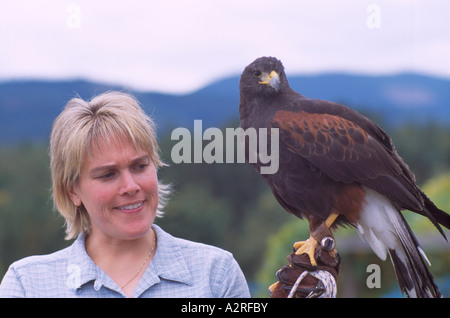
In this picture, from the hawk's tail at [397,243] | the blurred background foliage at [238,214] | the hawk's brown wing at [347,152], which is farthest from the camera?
the blurred background foliage at [238,214]

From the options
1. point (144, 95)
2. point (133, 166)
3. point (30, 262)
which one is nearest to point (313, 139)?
point (133, 166)

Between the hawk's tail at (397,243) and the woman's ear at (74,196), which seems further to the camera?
the woman's ear at (74,196)

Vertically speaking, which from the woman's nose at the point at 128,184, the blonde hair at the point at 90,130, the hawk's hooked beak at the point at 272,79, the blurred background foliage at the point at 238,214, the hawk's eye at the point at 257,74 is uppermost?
the hawk's eye at the point at 257,74

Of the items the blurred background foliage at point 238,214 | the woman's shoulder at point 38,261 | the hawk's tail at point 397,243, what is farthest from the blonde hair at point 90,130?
the blurred background foliage at point 238,214

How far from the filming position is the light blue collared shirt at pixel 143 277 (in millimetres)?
1802

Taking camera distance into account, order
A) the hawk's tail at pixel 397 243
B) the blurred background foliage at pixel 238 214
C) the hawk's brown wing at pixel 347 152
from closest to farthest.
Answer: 1. the hawk's tail at pixel 397 243
2. the hawk's brown wing at pixel 347 152
3. the blurred background foliage at pixel 238 214

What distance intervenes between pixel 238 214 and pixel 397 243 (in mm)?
4947

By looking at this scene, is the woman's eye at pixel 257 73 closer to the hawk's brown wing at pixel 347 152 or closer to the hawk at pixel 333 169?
the hawk at pixel 333 169

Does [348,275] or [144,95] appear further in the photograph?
[348,275]

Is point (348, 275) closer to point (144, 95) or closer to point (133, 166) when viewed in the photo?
point (144, 95)

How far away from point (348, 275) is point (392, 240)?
2.48 m

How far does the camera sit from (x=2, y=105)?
262 inches

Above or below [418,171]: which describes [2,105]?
above

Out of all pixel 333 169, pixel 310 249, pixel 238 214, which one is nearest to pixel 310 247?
pixel 310 249
